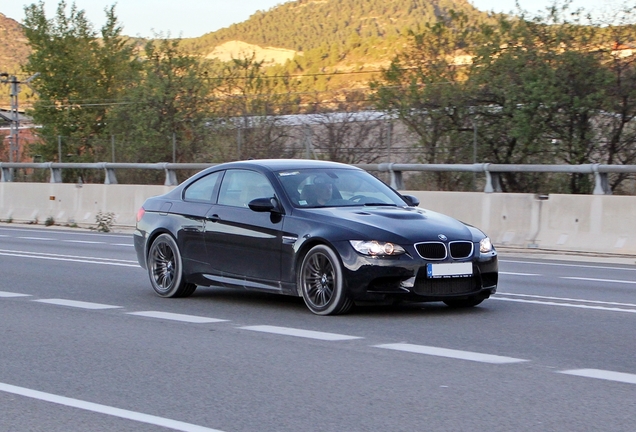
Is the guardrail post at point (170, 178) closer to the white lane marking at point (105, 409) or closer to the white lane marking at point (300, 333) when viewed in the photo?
the white lane marking at point (300, 333)

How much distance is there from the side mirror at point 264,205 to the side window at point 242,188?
314mm

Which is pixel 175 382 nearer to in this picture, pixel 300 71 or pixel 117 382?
pixel 117 382

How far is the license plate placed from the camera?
30.9 ft

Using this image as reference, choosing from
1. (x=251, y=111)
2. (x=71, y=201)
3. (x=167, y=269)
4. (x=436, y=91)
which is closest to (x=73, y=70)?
(x=251, y=111)

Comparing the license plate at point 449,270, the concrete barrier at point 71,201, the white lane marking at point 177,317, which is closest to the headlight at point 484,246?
the license plate at point 449,270

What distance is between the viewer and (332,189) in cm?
1061

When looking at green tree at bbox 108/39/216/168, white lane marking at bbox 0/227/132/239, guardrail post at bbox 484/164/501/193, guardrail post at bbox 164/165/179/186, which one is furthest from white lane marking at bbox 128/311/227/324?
green tree at bbox 108/39/216/168

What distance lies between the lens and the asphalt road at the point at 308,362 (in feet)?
19.4

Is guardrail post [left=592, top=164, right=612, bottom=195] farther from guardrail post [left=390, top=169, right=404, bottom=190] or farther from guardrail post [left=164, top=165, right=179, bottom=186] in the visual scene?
guardrail post [left=164, top=165, right=179, bottom=186]

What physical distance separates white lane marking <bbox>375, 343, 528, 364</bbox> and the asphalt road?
1 cm

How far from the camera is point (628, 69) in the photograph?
21.2 metres

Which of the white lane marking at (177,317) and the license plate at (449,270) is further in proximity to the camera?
the white lane marking at (177,317)

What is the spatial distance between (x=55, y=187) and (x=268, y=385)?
20623 mm

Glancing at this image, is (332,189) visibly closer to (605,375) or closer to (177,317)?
(177,317)
